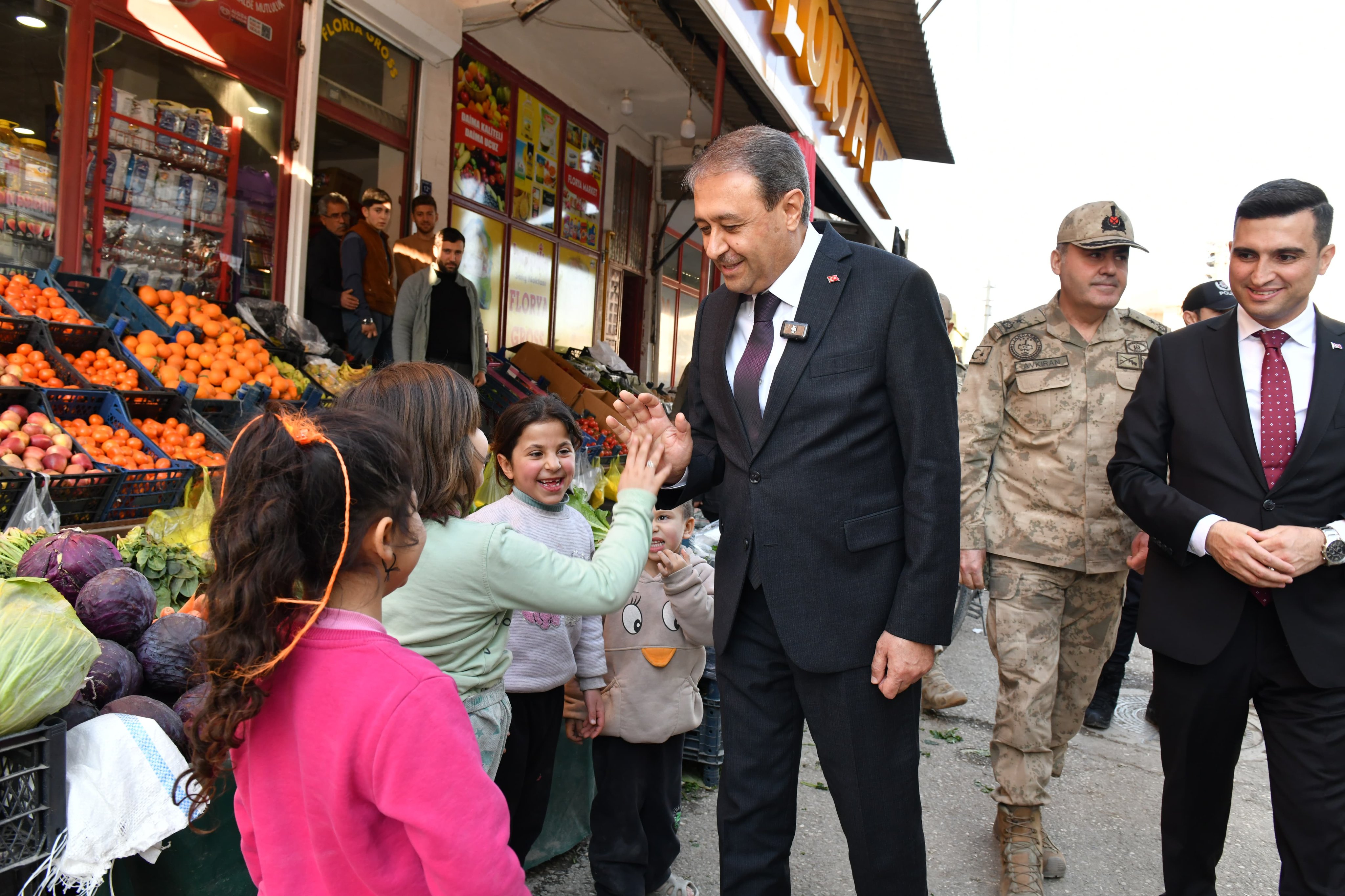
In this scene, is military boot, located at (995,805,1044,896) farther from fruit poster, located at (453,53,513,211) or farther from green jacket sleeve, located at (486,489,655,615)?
fruit poster, located at (453,53,513,211)

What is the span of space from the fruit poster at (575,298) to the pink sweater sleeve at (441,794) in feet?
33.1

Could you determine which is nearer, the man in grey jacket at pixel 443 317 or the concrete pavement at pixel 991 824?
the concrete pavement at pixel 991 824

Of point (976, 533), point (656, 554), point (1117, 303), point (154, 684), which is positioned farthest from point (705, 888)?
point (1117, 303)

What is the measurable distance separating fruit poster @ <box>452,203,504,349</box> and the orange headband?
822cm

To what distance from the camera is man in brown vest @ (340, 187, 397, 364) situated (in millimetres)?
7445

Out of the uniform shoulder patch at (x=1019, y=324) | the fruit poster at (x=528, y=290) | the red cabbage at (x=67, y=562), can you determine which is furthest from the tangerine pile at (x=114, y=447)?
the fruit poster at (x=528, y=290)

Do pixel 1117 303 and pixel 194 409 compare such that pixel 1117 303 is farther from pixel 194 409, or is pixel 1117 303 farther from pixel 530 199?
pixel 530 199

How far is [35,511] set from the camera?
3.43 metres

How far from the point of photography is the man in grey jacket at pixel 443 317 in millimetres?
7184

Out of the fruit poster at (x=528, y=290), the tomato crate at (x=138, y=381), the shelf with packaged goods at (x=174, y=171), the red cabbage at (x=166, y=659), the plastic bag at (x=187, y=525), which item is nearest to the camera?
the red cabbage at (x=166, y=659)

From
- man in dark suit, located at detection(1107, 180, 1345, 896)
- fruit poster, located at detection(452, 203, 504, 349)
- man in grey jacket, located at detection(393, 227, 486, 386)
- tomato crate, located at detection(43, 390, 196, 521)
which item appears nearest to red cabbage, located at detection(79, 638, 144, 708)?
tomato crate, located at detection(43, 390, 196, 521)

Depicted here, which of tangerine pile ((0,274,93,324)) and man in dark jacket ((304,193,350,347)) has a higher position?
man in dark jacket ((304,193,350,347))

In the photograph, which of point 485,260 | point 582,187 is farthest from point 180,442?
point 582,187

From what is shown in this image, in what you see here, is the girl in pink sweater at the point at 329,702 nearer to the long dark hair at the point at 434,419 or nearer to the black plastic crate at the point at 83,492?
the long dark hair at the point at 434,419
